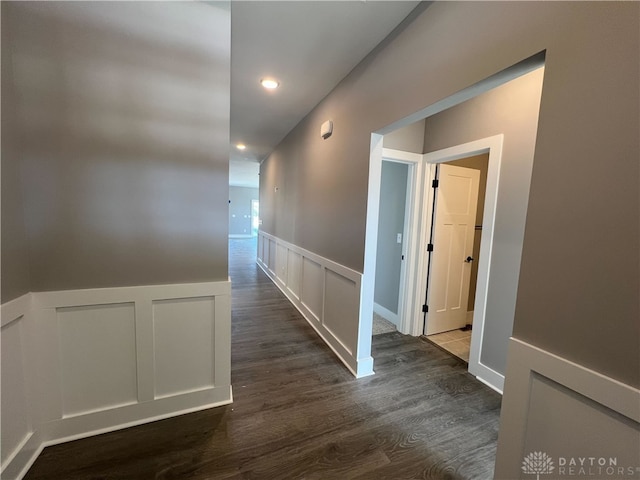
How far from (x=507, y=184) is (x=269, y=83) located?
242cm

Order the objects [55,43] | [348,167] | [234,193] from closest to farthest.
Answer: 1. [55,43]
2. [348,167]
3. [234,193]

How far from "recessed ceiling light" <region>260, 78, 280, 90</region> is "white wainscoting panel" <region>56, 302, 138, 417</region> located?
2.33m

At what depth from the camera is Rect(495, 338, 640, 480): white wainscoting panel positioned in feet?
2.70

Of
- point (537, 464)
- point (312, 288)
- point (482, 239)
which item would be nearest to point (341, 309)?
point (312, 288)

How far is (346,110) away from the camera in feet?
8.19

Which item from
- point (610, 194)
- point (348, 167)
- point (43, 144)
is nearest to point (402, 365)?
point (348, 167)

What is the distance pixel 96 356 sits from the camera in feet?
5.08

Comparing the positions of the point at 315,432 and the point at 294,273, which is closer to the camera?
the point at 315,432

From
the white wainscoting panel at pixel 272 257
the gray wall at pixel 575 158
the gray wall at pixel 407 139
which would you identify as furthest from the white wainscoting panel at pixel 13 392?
the white wainscoting panel at pixel 272 257

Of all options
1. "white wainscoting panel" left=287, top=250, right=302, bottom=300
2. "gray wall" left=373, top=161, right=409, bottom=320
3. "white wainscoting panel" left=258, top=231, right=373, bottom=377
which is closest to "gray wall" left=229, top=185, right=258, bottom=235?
"white wainscoting panel" left=258, top=231, right=373, bottom=377

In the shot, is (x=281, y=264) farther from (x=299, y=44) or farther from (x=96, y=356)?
(x=299, y=44)

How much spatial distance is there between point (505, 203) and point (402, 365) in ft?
5.59

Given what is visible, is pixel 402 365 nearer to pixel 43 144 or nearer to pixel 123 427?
pixel 123 427

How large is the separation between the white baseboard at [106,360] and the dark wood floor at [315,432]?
12cm
